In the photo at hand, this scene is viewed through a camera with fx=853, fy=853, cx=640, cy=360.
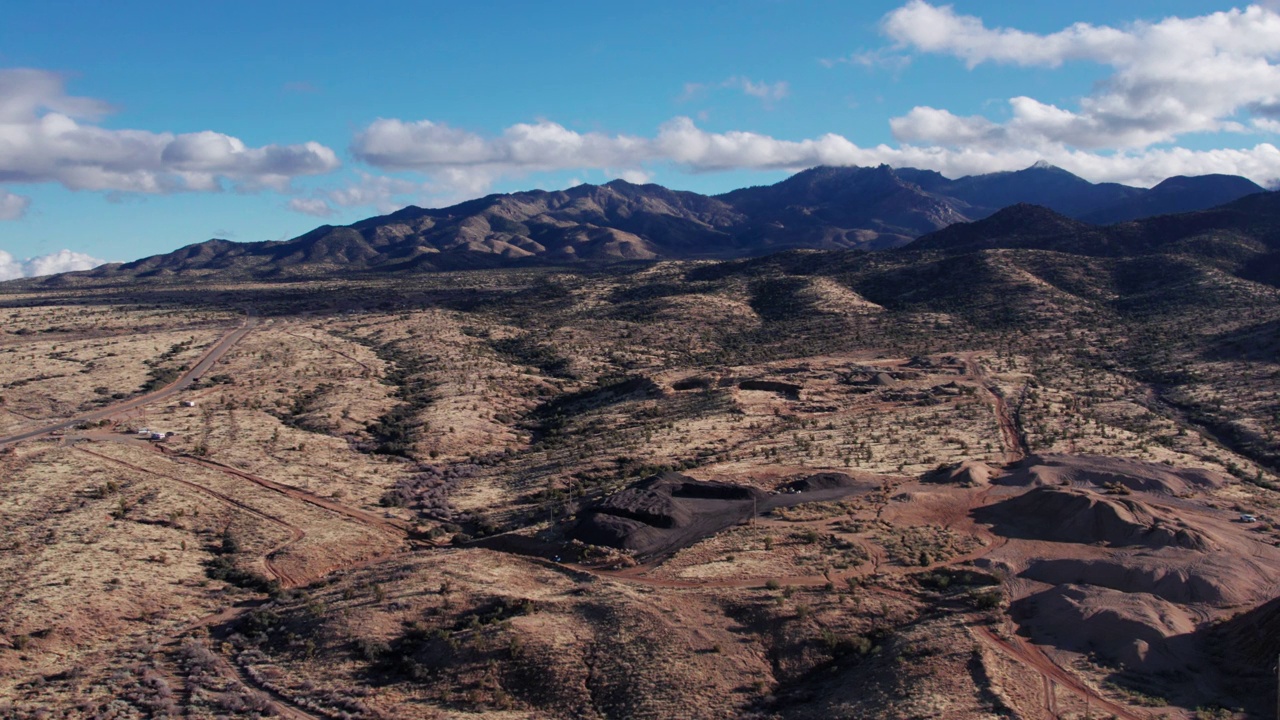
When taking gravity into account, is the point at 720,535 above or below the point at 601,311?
below

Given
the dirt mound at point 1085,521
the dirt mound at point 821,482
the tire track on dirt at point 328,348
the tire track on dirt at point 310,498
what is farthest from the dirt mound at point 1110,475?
the tire track on dirt at point 328,348

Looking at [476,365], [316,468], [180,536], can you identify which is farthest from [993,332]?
[180,536]

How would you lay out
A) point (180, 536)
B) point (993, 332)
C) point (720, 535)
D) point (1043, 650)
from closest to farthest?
point (1043, 650), point (720, 535), point (180, 536), point (993, 332)

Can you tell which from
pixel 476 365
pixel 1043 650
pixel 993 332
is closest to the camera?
pixel 1043 650

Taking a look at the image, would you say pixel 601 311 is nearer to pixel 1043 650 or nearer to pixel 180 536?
pixel 180 536

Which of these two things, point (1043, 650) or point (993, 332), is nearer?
point (1043, 650)

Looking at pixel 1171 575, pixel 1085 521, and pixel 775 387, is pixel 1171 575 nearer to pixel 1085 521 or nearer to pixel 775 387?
pixel 1085 521

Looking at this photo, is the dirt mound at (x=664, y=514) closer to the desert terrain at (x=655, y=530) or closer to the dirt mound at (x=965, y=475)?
the desert terrain at (x=655, y=530)

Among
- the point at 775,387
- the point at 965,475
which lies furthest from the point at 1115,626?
the point at 775,387
